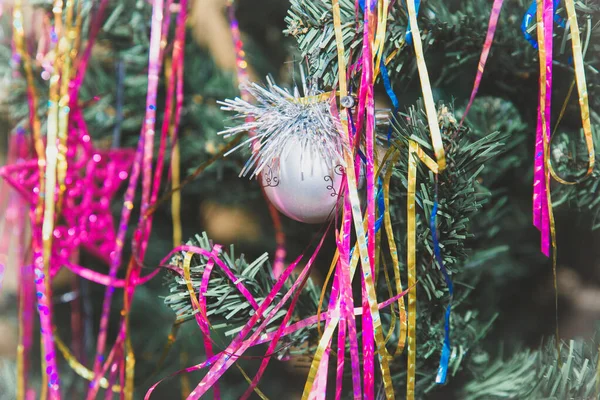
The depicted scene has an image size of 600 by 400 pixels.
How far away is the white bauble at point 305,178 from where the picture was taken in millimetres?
256

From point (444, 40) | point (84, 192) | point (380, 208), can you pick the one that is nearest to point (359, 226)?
point (380, 208)

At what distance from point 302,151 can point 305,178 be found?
0.01 m

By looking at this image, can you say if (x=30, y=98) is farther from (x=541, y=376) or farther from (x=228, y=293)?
(x=541, y=376)

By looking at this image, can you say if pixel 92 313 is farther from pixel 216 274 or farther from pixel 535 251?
pixel 535 251

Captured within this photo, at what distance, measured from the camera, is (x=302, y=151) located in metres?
→ 0.26

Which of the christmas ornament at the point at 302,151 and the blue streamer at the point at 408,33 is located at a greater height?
the blue streamer at the point at 408,33

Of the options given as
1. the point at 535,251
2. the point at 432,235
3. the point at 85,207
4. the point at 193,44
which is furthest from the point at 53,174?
the point at 535,251

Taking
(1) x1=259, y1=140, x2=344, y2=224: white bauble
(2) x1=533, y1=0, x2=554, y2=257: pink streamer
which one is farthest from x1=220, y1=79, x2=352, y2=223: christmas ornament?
(2) x1=533, y1=0, x2=554, y2=257: pink streamer

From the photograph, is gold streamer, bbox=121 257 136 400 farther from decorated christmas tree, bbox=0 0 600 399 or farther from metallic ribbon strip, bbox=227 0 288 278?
metallic ribbon strip, bbox=227 0 288 278

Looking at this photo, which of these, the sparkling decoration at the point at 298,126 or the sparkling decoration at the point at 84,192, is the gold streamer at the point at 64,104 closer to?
the sparkling decoration at the point at 84,192

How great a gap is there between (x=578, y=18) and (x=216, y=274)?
0.25 m

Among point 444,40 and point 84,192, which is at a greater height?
point 444,40

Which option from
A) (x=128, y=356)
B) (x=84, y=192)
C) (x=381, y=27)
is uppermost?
(x=381, y=27)

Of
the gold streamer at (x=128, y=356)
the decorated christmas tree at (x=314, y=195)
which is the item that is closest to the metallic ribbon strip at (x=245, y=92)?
the decorated christmas tree at (x=314, y=195)
